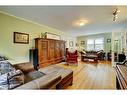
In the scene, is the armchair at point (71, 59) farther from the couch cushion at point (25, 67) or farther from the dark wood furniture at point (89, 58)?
the couch cushion at point (25, 67)

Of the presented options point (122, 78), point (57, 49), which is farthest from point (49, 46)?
point (122, 78)

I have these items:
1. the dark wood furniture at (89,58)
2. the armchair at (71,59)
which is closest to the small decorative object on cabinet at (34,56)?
the armchair at (71,59)

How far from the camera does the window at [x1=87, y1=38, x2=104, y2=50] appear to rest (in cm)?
A: 1177

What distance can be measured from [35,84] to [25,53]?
4.30 metres

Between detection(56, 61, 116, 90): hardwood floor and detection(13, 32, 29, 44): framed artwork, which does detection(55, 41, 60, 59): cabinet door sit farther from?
detection(56, 61, 116, 90): hardwood floor

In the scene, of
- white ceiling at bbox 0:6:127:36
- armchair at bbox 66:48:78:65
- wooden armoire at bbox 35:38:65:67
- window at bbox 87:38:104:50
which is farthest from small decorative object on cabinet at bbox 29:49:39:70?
window at bbox 87:38:104:50

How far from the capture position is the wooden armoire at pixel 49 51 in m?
6.05

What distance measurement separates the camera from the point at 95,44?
476 inches

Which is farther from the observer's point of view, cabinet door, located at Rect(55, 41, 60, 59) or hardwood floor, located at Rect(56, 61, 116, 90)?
cabinet door, located at Rect(55, 41, 60, 59)

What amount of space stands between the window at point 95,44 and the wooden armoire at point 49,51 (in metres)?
4.61

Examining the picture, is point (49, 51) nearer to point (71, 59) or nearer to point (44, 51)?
point (44, 51)

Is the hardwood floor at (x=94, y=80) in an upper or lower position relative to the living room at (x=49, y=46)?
lower

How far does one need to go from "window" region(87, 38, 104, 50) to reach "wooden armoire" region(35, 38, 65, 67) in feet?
15.1
